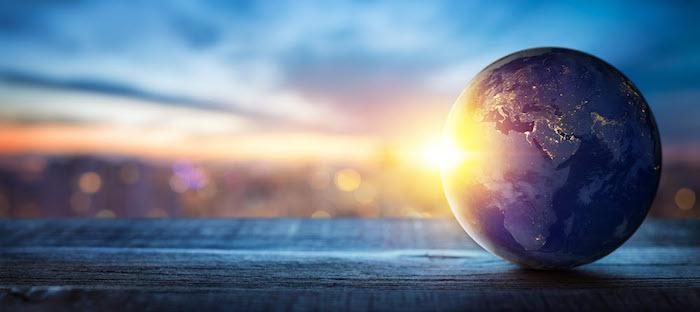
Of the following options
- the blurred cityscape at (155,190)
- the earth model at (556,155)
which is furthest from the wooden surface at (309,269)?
the blurred cityscape at (155,190)

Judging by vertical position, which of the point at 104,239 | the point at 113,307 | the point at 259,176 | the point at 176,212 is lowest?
the point at 113,307

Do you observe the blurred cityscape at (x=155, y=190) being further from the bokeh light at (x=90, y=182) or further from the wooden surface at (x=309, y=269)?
the wooden surface at (x=309, y=269)

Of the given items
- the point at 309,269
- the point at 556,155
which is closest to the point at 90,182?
the point at 309,269

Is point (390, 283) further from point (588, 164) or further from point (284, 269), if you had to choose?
point (588, 164)

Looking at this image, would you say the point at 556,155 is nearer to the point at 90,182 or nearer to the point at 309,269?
the point at 309,269

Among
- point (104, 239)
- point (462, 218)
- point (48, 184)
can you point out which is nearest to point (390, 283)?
point (462, 218)

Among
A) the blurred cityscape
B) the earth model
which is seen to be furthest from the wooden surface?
the blurred cityscape

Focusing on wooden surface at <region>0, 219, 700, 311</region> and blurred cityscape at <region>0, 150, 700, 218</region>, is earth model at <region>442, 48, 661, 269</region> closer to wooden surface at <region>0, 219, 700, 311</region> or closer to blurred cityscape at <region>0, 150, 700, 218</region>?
wooden surface at <region>0, 219, 700, 311</region>
